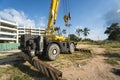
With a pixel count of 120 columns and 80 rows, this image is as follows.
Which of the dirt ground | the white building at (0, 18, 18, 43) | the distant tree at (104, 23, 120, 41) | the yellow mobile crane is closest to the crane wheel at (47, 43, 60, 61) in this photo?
the yellow mobile crane

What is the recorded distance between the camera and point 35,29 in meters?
118

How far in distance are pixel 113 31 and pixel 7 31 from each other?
5940 cm

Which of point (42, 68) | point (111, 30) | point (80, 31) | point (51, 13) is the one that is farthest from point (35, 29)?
point (42, 68)

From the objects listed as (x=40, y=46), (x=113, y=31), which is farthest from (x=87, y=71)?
(x=113, y=31)

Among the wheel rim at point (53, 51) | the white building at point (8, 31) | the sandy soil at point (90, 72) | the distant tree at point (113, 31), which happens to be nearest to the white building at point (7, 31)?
the white building at point (8, 31)

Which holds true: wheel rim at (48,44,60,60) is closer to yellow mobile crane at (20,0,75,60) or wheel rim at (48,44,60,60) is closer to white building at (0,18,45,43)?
yellow mobile crane at (20,0,75,60)

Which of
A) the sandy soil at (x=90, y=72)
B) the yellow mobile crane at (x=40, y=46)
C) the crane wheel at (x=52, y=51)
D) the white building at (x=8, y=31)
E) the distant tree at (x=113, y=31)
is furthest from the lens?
the distant tree at (x=113, y=31)

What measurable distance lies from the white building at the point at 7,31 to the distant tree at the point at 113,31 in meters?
54.3

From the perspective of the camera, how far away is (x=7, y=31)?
76250mm

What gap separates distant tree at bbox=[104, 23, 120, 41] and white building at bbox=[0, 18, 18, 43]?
5426 centimetres

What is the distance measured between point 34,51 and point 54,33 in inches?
161

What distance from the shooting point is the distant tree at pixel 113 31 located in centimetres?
8712

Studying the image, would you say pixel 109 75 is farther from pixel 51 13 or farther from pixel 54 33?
pixel 51 13

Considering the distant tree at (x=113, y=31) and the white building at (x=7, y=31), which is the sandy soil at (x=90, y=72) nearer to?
the white building at (x=7, y=31)
